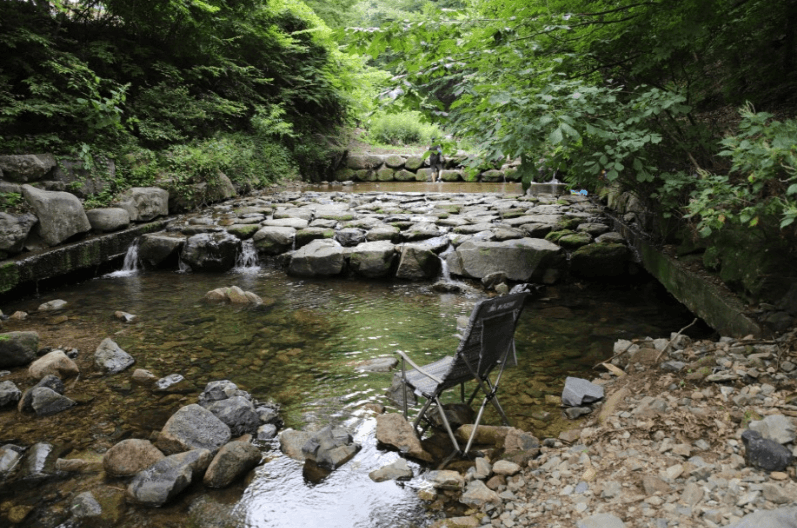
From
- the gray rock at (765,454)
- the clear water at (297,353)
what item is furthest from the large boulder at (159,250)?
the gray rock at (765,454)

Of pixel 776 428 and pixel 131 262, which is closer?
pixel 776 428

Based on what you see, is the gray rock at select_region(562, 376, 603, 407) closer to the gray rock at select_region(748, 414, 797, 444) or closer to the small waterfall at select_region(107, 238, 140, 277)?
the gray rock at select_region(748, 414, 797, 444)

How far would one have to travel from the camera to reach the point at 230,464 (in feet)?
9.52

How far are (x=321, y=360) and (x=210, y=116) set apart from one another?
9972 mm

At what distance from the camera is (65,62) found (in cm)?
838

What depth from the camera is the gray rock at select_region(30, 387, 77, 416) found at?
359cm

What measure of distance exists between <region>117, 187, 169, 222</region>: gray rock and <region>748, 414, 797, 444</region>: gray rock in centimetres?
883

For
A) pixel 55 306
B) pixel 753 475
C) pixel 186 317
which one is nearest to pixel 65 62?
pixel 55 306

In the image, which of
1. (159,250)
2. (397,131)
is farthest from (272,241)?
(397,131)

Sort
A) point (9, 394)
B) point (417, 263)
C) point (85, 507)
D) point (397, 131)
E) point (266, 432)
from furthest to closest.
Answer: point (397, 131)
point (417, 263)
point (9, 394)
point (266, 432)
point (85, 507)

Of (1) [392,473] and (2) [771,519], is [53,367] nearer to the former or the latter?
(1) [392,473]

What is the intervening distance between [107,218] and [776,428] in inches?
337

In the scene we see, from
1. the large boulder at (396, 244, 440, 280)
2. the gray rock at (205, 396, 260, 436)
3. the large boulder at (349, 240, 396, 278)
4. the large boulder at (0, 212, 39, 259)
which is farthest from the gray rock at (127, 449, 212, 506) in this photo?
the large boulder at (0, 212, 39, 259)

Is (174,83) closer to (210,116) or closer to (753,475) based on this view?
(210,116)
